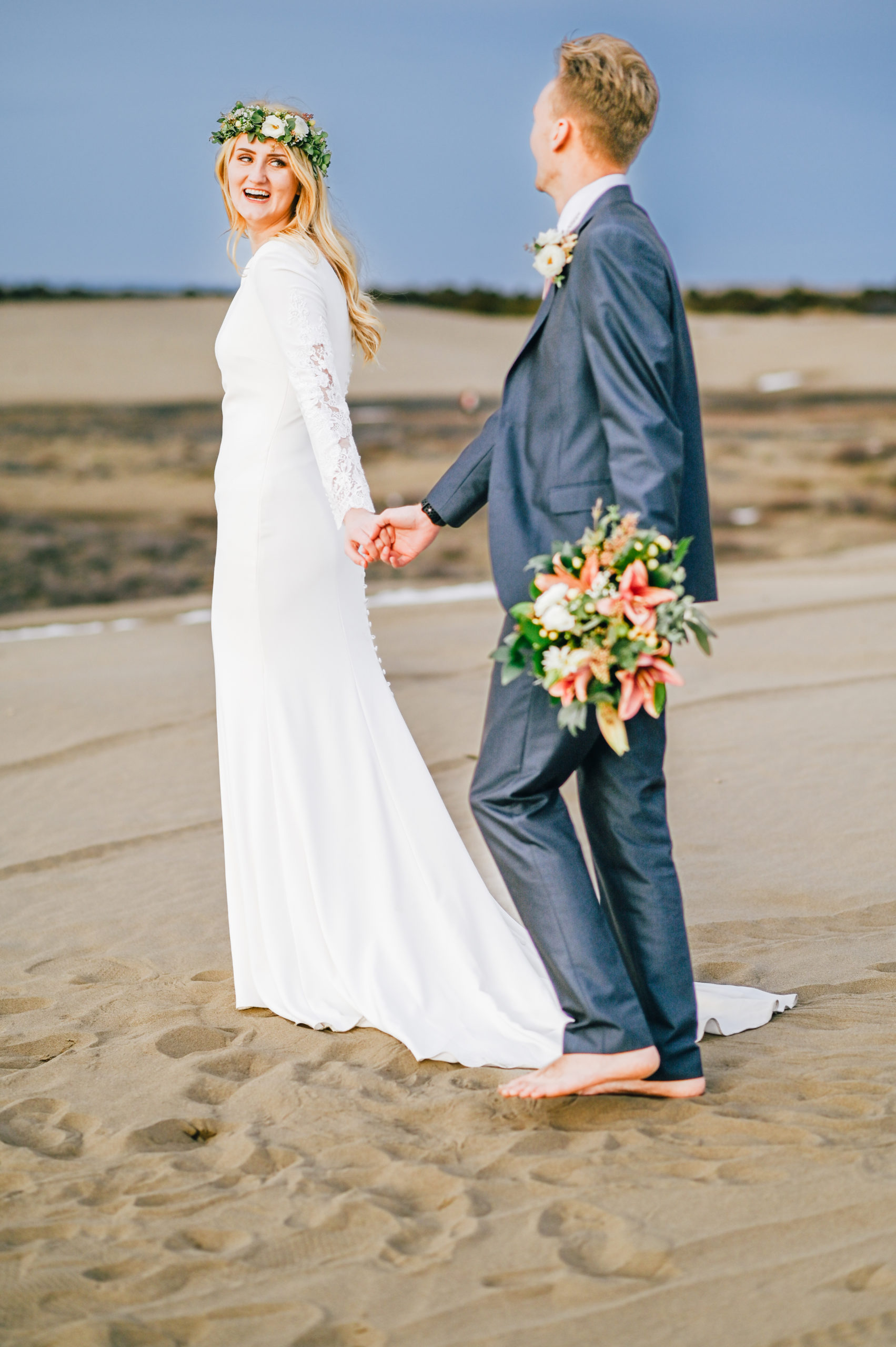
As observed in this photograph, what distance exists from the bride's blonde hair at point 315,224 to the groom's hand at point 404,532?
31.3 inches

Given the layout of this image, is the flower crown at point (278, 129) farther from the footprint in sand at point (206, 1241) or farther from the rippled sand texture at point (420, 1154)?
the footprint in sand at point (206, 1241)

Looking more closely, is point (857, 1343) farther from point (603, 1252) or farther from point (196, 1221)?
point (196, 1221)

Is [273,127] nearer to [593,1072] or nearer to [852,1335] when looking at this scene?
[593,1072]

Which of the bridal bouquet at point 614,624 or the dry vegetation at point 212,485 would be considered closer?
the bridal bouquet at point 614,624

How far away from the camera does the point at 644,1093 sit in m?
2.96

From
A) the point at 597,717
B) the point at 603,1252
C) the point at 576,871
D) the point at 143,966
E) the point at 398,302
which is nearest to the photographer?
the point at 603,1252

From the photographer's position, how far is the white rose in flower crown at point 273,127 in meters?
3.55

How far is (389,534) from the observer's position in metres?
3.22

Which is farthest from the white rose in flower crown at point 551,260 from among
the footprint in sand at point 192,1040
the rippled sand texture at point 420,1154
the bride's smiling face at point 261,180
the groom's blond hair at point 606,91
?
the footprint in sand at point 192,1040

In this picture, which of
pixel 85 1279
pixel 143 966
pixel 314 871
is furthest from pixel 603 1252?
pixel 143 966

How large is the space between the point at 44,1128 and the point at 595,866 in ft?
4.63

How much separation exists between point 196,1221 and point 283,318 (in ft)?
7.18

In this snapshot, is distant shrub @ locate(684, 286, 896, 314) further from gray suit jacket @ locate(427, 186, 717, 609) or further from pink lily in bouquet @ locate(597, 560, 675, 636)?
pink lily in bouquet @ locate(597, 560, 675, 636)

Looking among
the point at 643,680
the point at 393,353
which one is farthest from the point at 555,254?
the point at 393,353
